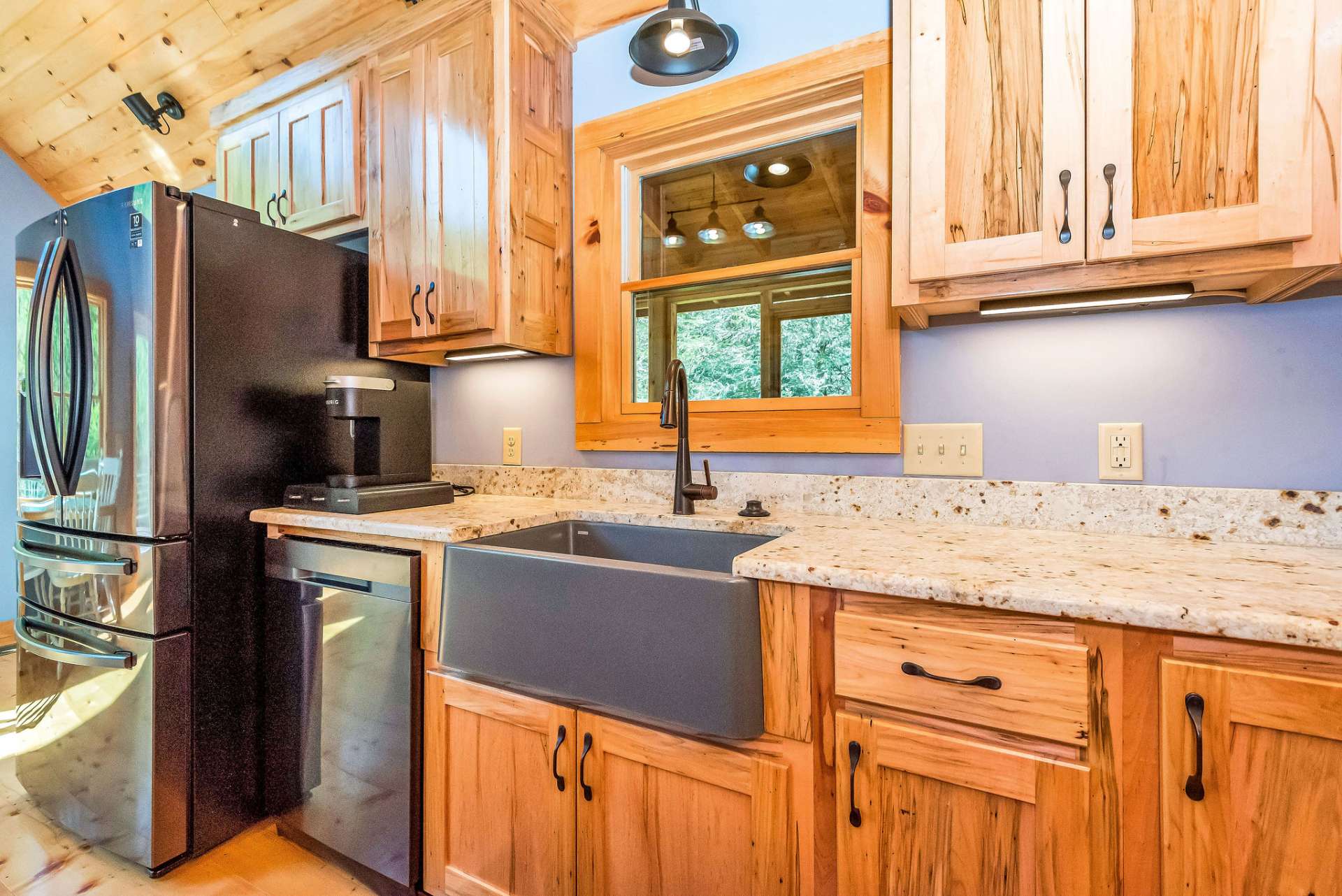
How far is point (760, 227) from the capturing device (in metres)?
1.83

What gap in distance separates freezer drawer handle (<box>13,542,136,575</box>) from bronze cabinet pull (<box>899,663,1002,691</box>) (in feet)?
5.92

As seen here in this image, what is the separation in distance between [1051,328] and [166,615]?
7.37 feet

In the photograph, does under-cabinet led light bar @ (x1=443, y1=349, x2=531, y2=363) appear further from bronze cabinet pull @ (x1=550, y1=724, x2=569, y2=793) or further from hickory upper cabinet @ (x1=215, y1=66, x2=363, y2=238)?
bronze cabinet pull @ (x1=550, y1=724, x2=569, y2=793)

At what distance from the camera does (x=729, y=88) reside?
5.76 feet

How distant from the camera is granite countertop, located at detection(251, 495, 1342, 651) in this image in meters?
0.77

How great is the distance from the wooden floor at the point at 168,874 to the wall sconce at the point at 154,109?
2.62m

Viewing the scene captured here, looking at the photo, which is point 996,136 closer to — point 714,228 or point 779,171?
point 779,171

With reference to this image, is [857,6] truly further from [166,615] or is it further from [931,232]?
[166,615]

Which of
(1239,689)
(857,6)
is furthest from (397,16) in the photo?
(1239,689)

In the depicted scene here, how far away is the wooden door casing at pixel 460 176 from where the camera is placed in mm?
1746

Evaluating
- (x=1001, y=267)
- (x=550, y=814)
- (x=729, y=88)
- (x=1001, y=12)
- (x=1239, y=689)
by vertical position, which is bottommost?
(x=550, y=814)

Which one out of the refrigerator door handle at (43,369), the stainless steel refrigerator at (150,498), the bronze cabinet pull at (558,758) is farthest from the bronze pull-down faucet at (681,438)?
the refrigerator door handle at (43,369)

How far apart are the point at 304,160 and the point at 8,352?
8.02 feet

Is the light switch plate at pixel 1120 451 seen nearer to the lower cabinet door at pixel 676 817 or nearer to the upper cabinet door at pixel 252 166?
the lower cabinet door at pixel 676 817
